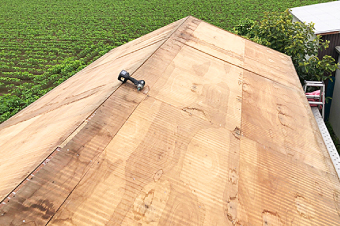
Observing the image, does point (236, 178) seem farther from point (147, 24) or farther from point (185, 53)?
point (147, 24)

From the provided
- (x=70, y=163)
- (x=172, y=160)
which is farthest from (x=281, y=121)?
(x=70, y=163)

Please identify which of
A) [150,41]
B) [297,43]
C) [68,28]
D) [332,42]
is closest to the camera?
[150,41]

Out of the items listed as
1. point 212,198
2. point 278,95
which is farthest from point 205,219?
point 278,95

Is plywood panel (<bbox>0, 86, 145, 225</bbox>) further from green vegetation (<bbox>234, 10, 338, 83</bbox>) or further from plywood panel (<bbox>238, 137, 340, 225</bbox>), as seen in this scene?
green vegetation (<bbox>234, 10, 338, 83</bbox>)

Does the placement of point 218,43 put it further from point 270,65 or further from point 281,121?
point 281,121

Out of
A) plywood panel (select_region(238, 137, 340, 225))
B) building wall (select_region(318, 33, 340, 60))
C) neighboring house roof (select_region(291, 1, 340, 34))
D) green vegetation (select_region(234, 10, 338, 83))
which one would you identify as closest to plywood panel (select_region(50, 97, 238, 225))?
plywood panel (select_region(238, 137, 340, 225))

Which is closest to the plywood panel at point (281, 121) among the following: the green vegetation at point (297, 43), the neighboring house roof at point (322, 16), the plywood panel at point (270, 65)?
the plywood panel at point (270, 65)

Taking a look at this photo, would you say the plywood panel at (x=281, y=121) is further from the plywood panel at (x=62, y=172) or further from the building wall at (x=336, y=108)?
the building wall at (x=336, y=108)
